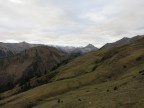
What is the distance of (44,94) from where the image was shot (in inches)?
3989

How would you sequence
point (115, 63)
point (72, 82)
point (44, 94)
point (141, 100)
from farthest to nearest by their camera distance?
point (115, 63)
point (72, 82)
point (44, 94)
point (141, 100)

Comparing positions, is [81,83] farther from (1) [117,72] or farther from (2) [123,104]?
(2) [123,104]

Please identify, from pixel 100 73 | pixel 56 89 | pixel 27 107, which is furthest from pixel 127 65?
pixel 27 107

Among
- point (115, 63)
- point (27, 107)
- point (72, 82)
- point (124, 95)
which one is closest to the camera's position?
point (124, 95)

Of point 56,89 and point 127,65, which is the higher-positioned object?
point 127,65

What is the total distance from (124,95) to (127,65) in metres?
63.4

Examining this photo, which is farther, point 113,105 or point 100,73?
point 100,73

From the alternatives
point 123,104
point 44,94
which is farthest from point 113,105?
→ point 44,94

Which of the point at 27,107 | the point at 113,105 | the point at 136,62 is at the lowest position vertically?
the point at 27,107

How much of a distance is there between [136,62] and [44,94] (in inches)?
1530

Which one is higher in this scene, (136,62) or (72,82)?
(136,62)

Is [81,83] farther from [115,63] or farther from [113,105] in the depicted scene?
[113,105]

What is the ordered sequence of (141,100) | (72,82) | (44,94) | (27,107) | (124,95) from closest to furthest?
(141,100)
(124,95)
(27,107)
(44,94)
(72,82)

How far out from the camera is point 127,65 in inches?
4286
